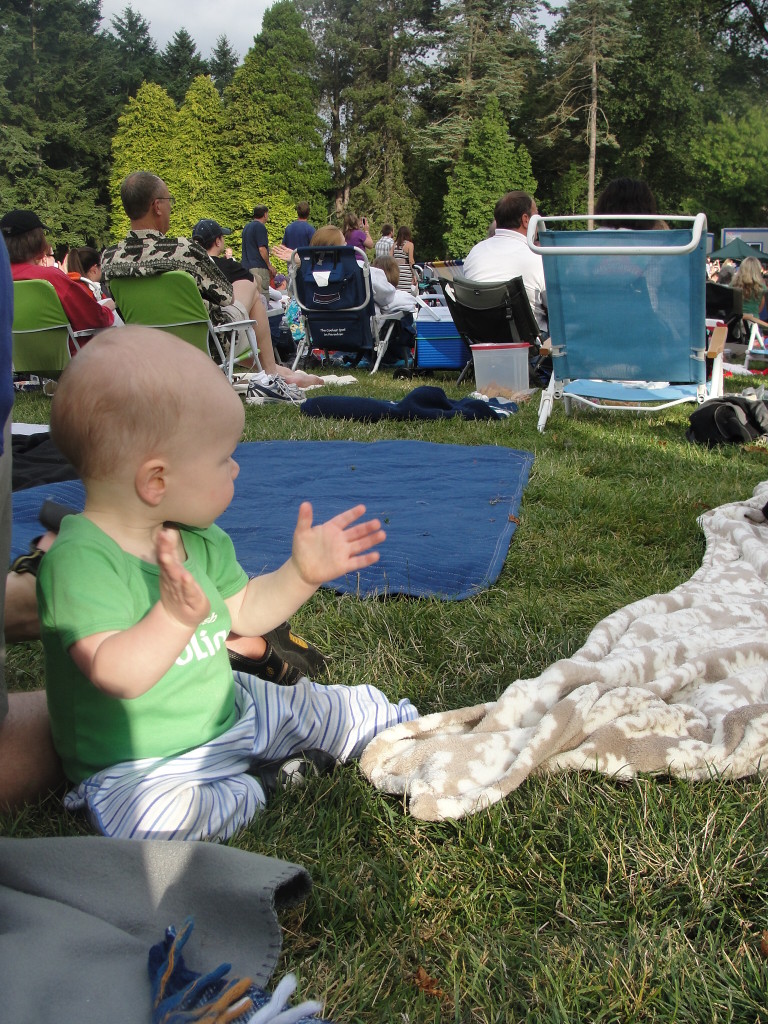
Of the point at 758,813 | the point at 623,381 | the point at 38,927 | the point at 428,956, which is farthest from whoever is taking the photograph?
the point at 623,381

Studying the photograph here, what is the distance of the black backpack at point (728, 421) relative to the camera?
200 inches

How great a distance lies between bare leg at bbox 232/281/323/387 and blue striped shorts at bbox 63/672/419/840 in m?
6.49

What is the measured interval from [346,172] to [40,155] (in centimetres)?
1182

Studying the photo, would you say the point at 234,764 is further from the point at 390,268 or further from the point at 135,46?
the point at 135,46

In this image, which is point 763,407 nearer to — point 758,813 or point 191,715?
point 758,813

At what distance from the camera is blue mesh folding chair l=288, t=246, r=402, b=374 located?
30.5 ft

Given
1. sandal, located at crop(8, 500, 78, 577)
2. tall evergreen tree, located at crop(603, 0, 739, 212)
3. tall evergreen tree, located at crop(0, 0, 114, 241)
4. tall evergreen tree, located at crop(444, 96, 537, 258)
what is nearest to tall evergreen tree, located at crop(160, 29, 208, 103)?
tall evergreen tree, located at crop(0, 0, 114, 241)

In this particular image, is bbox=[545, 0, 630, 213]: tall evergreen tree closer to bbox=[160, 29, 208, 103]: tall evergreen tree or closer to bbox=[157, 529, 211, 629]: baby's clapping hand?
bbox=[160, 29, 208, 103]: tall evergreen tree

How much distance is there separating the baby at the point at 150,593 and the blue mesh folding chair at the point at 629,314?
13.7 ft

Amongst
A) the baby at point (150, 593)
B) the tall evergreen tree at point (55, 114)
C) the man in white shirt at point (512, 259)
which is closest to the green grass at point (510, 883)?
the baby at point (150, 593)

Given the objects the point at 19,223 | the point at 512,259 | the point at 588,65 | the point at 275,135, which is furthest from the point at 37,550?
the point at 588,65

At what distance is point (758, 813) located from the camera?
164 cm

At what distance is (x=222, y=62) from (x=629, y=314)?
4838cm

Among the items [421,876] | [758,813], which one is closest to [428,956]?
[421,876]
